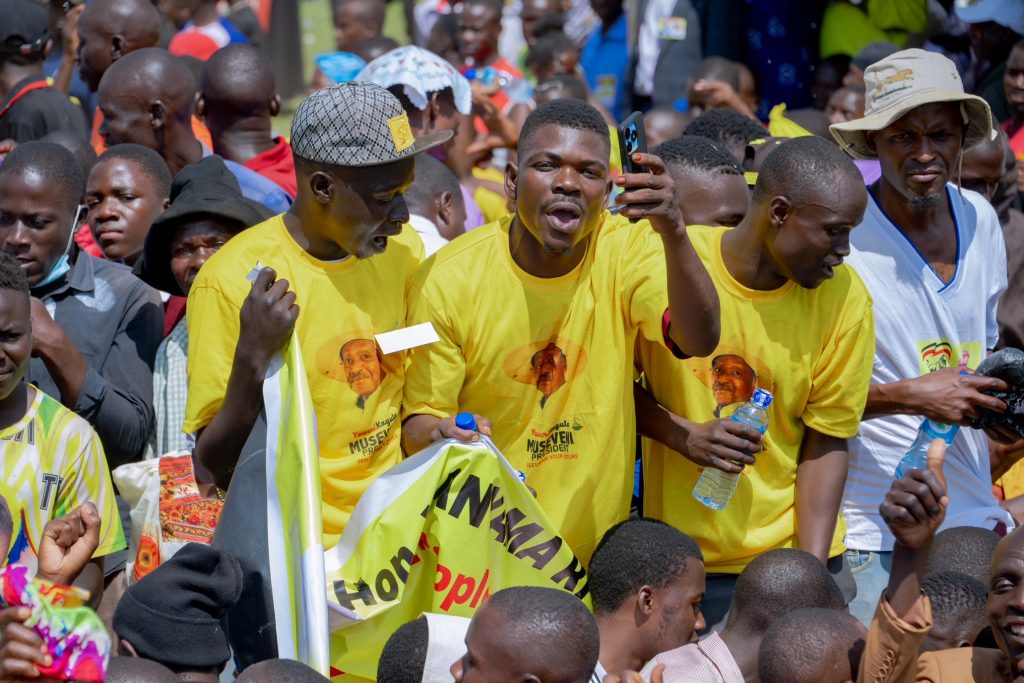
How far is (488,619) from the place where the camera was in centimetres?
390

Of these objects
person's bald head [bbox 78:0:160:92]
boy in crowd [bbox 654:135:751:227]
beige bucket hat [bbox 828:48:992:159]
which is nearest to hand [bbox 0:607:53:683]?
boy in crowd [bbox 654:135:751:227]

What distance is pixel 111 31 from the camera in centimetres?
839

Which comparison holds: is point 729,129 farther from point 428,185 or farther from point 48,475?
point 48,475

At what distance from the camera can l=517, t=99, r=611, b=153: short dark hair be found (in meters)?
4.82

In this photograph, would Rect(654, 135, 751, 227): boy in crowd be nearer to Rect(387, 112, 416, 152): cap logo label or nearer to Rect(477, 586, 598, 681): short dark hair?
Rect(387, 112, 416, 152): cap logo label

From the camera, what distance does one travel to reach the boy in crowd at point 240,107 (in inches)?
301

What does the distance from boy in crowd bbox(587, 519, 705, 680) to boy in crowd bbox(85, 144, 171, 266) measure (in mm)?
2714

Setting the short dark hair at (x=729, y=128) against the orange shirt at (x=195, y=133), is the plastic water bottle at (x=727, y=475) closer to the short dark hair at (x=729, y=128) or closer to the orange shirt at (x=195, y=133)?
the short dark hair at (x=729, y=128)

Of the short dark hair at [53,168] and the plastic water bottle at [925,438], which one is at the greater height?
the short dark hair at [53,168]

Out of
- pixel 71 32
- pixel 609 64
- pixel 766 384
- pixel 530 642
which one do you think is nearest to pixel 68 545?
pixel 530 642

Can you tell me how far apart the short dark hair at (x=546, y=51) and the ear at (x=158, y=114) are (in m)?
4.58

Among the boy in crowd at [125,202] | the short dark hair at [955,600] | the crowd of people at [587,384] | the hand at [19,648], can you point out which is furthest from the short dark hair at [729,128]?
the hand at [19,648]

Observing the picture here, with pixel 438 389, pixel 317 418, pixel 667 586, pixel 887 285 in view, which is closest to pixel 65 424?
pixel 317 418

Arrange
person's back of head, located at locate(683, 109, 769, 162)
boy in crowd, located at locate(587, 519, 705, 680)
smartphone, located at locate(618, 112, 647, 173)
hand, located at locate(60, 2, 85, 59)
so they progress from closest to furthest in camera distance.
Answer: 1. smartphone, located at locate(618, 112, 647, 173)
2. boy in crowd, located at locate(587, 519, 705, 680)
3. person's back of head, located at locate(683, 109, 769, 162)
4. hand, located at locate(60, 2, 85, 59)
